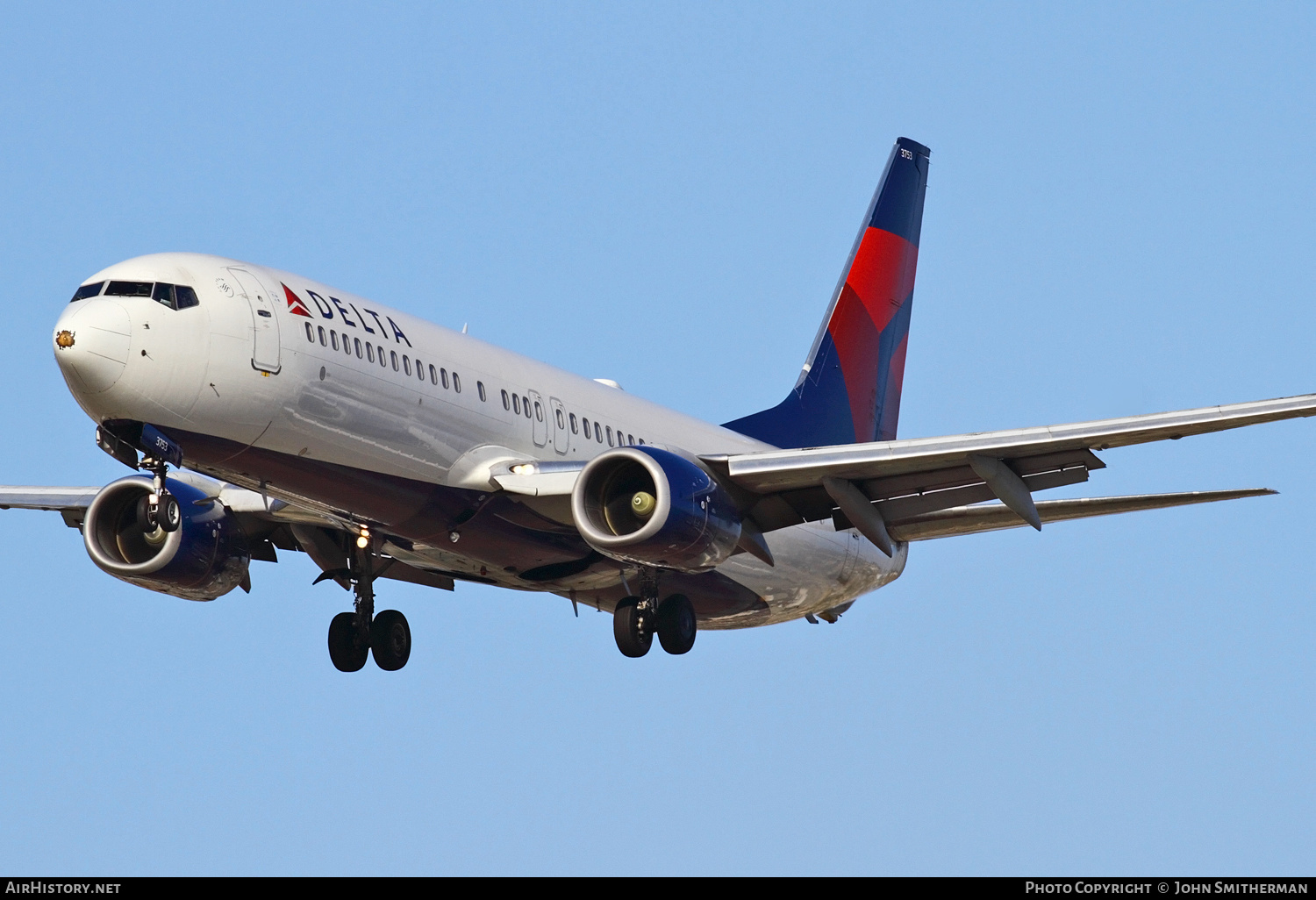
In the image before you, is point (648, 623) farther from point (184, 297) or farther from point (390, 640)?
point (184, 297)

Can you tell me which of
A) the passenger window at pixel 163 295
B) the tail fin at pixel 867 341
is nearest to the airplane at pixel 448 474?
the passenger window at pixel 163 295

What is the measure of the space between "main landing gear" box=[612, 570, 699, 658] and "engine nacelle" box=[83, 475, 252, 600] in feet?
21.6

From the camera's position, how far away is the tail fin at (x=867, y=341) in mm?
39688

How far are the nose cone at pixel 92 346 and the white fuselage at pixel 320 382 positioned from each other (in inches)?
0.8

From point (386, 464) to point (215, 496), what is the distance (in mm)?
5721

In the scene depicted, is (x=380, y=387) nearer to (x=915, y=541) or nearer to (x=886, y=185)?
(x=915, y=541)

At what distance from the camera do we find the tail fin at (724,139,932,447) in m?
39.7

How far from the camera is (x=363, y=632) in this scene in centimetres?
3188

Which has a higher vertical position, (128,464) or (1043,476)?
(1043,476)

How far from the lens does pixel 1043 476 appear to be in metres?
28.5

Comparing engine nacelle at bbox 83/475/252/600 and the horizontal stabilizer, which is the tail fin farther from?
engine nacelle at bbox 83/475/252/600

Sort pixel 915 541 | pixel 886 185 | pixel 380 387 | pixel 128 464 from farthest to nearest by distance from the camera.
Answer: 1. pixel 886 185
2. pixel 915 541
3. pixel 380 387
4. pixel 128 464

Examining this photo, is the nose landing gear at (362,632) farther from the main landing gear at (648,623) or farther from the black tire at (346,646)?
the main landing gear at (648,623)
